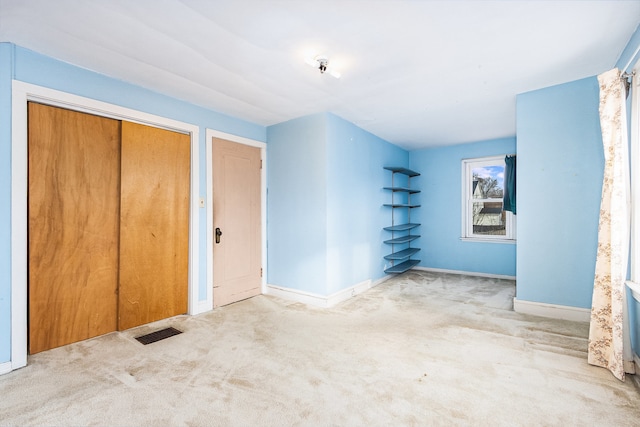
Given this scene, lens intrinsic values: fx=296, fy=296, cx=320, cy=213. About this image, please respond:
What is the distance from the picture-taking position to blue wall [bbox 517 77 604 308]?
9.64 feet

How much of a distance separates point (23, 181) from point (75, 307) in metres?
1.13

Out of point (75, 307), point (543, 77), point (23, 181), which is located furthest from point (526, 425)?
point (23, 181)

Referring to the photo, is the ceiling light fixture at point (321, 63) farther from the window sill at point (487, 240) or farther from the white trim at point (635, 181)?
the window sill at point (487, 240)

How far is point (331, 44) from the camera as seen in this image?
2244 millimetres

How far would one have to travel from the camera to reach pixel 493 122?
4223 mm

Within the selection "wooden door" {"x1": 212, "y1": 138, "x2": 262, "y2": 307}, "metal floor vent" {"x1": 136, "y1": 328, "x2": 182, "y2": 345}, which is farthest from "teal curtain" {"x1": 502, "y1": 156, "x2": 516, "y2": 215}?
"metal floor vent" {"x1": 136, "y1": 328, "x2": 182, "y2": 345}

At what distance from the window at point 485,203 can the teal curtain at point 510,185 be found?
26 cm

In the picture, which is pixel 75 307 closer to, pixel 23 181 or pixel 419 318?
pixel 23 181

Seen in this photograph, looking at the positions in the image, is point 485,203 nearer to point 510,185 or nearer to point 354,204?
point 510,185

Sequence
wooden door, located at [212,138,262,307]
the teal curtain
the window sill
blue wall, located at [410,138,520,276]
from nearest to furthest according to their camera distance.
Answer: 1. wooden door, located at [212,138,262,307]
2. the teal curtain
3. the window sill
4. blue wall, located at [410,138,520,276]

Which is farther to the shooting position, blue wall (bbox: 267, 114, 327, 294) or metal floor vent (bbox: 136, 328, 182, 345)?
blue wall (bbox: 267, 114, 327, 294)

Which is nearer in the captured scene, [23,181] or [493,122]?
[23,181]

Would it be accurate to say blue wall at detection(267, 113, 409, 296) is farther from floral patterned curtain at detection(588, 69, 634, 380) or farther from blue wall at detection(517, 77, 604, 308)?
floral patterned curtain at detection(588, 69, 634, 380)

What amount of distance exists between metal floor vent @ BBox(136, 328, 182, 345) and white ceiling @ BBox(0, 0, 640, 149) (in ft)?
7.91
